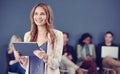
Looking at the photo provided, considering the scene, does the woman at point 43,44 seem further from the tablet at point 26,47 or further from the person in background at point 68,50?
the person in background at point 68,50

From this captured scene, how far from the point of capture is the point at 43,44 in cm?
149

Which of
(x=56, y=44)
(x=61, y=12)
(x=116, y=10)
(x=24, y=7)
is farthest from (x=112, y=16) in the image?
(x=56, y=44)

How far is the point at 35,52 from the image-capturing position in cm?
147

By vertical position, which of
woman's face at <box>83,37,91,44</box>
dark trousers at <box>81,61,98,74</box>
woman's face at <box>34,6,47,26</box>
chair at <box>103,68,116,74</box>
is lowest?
chair at <box>103,68,116,74</box>

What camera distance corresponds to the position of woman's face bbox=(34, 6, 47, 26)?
151cm

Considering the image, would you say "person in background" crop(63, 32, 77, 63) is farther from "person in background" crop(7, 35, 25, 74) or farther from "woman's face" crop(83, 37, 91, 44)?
"person in background" crop(7, 35, 25, 74)

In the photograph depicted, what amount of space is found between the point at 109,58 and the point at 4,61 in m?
0.94

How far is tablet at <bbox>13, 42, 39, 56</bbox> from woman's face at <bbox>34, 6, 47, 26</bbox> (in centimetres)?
15

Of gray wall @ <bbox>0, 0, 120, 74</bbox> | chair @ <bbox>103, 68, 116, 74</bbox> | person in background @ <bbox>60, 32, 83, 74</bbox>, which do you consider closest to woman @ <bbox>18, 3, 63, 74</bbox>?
gray wall @ <bbox>0, 0, 120, 74</bbox>

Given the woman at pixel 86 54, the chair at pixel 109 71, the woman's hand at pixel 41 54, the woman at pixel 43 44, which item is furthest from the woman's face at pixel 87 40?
the woman's hand at pixel 41 54

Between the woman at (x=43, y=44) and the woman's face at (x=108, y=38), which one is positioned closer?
the woman at (x=43, y=44)

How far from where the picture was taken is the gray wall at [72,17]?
213cm

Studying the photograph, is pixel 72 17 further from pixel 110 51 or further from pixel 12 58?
pixel 12 58

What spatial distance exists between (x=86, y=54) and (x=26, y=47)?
3.22 ft
